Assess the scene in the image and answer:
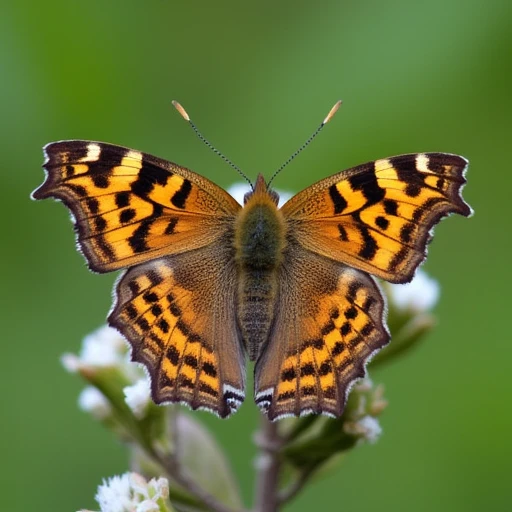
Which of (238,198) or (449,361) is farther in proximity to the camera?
(449,361)

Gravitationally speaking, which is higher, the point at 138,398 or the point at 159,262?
the point at 159,262

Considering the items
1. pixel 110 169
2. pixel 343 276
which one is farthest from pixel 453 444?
pixel 110 169

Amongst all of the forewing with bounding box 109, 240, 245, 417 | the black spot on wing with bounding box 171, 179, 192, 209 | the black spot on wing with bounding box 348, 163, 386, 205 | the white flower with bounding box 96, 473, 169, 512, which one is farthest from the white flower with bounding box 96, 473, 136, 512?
the black spot on wing with bounding box 348, 163, 386, 205

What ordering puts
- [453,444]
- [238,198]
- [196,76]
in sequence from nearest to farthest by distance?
[238,198]
[453,444]
[196,76]

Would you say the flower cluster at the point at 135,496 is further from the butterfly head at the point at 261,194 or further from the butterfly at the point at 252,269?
the butterfly head at the point at 261,194

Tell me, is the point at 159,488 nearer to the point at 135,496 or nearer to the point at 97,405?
the point at 135,496

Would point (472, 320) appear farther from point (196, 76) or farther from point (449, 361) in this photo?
point (196, 76)

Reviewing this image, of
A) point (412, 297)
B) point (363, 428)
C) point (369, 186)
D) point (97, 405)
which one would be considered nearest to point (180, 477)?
point (97, 405)
